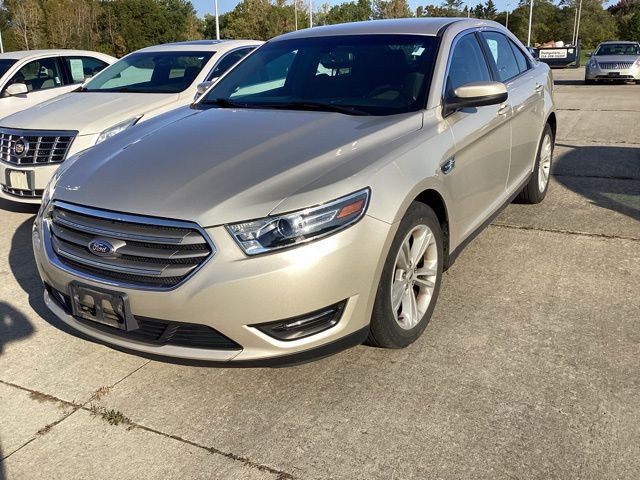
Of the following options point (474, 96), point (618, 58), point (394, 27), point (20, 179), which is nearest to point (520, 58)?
point (394, 27)

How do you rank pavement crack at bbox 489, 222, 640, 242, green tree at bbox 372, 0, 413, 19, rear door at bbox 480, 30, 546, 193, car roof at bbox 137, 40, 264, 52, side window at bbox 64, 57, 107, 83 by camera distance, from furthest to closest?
green tree at bbox 372, 0, 413, 19, side window at bbox 64, 57, 107, 83, car roof at bbox 137, 40, 264, 52, pavement crack at bbox 489, 222, 640, 242, rear door at bbox 480, 30, 546, 193

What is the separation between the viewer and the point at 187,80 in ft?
22.4

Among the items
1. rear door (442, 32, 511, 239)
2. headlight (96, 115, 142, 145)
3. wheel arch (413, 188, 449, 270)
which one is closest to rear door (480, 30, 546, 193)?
rear door (442, 32, 511, 239)

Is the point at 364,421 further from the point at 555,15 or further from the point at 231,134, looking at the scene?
the point at 555,15

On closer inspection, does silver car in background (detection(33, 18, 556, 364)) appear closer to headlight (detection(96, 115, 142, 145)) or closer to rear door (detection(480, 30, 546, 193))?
rear door (detection(480, 30, 546, 193))

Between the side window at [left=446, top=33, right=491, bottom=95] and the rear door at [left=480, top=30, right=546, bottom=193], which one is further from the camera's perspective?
the rear door at [left=480, top=30, right=546, bottom=193]

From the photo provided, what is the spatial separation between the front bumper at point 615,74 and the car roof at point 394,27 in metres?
17.3

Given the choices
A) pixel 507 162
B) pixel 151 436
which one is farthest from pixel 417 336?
pixel 507 162

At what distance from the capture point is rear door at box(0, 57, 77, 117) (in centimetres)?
762

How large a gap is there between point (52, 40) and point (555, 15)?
4749 cm

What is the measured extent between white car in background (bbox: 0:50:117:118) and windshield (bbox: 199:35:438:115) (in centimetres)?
437

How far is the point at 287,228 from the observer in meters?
2.54

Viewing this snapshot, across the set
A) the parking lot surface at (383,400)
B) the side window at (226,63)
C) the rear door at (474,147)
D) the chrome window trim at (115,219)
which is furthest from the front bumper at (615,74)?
the chrome window trim at (115,219)

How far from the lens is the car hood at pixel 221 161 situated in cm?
263
